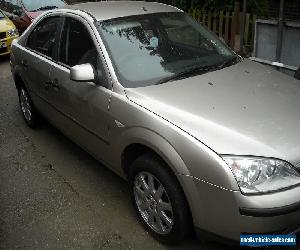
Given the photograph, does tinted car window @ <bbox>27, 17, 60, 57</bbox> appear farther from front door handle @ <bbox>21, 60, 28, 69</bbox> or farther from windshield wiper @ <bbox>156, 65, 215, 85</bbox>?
A: windshield wiper @ <bbox>156, 65, 215, 85</bbox>

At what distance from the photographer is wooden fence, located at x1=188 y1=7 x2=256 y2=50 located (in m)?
7.97

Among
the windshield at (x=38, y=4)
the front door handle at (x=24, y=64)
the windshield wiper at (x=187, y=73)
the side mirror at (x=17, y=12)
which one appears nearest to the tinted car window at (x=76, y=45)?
the windshield wiper at (x=187, y=73)

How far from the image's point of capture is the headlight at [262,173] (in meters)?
2.58

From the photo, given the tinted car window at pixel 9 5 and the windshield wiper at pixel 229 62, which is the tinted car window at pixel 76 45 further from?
the tinted car window at pixel 9 5

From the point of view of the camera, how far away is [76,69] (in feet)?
11.7

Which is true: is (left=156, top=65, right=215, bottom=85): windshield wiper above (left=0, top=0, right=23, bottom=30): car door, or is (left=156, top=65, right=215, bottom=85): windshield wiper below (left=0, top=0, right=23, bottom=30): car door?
above

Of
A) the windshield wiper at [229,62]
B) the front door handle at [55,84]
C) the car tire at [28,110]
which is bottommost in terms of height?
the car tire at [28,110]

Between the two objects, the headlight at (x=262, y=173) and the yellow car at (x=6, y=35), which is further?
the yellow car at (x=6, y=35)

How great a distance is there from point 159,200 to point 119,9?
6.99 feet

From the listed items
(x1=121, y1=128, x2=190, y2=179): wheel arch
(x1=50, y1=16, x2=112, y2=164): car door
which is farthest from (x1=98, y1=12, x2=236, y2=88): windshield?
(x1=121, y1=128, x2=190, y2=179): wheel arch

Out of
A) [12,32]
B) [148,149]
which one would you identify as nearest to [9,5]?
[12,32]

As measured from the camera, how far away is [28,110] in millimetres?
5746

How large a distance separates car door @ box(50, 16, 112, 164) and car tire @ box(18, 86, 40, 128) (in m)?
1.08

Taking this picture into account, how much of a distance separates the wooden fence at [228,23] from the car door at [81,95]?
4582 mm
